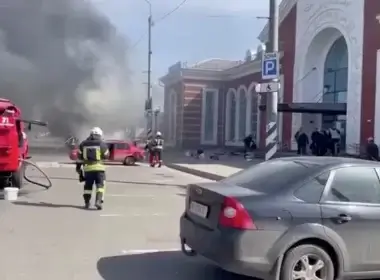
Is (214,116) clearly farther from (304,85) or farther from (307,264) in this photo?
(307,264)

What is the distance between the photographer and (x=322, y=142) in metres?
26.7

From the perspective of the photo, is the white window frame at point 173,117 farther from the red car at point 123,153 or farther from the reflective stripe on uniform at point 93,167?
the reflective stripe on uniform at point 93,167

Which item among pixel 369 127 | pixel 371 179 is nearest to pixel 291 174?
pixel 371 179

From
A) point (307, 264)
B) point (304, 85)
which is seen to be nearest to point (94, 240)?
point (307, 264)

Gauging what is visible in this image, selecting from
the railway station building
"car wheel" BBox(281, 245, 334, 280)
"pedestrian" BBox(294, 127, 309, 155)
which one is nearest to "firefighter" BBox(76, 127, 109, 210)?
"car wheel" BBox(281, 245, 334, 280)

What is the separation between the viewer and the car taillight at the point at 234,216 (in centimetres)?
544

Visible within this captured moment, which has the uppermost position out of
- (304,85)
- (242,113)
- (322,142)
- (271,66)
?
(304,85)

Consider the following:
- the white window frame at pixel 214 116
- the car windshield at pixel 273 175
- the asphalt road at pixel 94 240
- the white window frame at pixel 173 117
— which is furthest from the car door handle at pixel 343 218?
the white window frame at pixel 173 117

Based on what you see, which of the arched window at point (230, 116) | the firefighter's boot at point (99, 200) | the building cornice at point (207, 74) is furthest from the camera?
the arched window at point (230, 116)

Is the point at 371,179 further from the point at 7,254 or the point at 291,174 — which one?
the point at 7,254

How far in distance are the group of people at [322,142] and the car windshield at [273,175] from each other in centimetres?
2070

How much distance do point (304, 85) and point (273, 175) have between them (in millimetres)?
26429

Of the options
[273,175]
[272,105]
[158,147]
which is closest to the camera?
[273,175]

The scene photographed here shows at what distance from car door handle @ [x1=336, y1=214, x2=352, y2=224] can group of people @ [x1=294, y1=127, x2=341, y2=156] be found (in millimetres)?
21346
